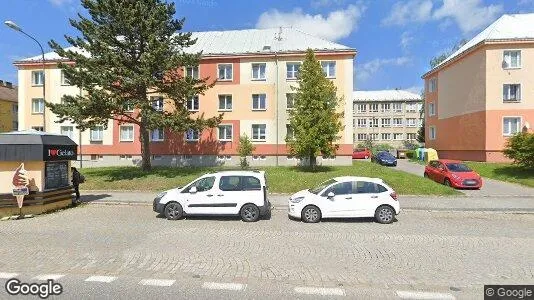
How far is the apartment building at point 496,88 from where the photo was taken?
26484 millimetres

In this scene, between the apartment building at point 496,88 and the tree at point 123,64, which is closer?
the tree at point 123,64

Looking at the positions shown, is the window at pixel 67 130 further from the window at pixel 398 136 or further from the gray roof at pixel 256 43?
the window at pixel 398 136

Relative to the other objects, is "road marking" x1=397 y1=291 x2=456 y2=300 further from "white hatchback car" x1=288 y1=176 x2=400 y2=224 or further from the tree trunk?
the tree trunk

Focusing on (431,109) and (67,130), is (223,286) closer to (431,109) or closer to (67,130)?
(67,130)

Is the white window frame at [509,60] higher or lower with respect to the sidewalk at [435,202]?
higher

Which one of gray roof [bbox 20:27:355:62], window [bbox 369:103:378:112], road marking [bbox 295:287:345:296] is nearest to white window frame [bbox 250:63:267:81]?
gray roof [bbox 20:27:355:62]

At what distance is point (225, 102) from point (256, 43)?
21.5 feet

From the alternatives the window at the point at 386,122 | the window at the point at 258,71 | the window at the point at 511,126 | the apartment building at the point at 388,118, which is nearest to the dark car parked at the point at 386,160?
the window at the point at 511,126

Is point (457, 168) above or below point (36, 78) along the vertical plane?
below

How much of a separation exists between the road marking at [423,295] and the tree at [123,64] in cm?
Result: 1668

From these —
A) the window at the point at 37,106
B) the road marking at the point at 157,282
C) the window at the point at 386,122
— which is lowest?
the road marking at the point at 157,282

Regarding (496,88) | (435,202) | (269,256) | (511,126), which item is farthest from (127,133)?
(511,126)

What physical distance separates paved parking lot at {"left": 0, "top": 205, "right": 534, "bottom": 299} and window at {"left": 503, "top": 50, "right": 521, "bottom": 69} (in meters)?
22.0

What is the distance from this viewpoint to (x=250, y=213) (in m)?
10.5
